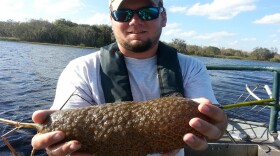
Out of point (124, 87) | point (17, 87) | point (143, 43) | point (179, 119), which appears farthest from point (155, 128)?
point (17, 87)

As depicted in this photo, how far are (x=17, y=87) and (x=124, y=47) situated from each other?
65.2 ft

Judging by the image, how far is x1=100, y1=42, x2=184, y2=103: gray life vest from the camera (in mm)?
3674

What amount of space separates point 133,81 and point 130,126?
1218mm

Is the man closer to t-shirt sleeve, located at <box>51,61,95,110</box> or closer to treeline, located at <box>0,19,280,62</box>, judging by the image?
t-shirt sleeve, located at <box>51,61,95,110</box>

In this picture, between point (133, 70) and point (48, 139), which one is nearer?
point (48, 139)

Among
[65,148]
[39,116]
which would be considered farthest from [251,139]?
[39,116]

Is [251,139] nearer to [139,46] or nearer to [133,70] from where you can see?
[133,70]

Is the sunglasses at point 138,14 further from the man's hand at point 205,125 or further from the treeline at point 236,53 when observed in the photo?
the treeline at point 236,53

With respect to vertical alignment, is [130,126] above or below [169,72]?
below

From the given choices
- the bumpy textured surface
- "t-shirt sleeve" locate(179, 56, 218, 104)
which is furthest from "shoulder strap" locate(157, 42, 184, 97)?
the bumpy textured surface

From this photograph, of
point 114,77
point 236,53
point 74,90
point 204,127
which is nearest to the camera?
point 204,127

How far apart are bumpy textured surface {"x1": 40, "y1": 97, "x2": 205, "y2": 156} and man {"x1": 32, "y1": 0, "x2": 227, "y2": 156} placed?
2.32 feet

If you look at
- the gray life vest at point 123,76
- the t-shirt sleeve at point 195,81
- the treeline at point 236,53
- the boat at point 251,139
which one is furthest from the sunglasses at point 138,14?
the treeline at point 236,53

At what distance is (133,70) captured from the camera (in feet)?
13.0
